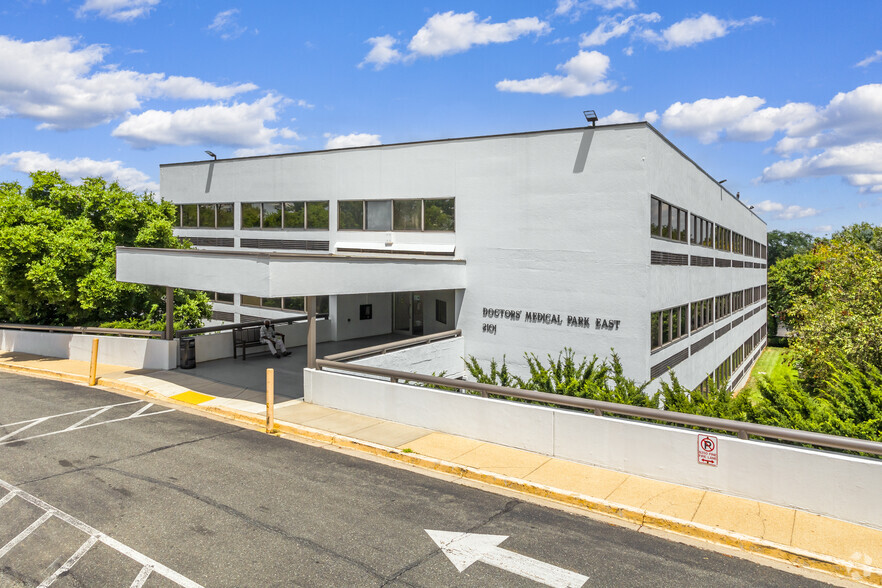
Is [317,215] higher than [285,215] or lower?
lower

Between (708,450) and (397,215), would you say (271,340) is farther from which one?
(708,450)

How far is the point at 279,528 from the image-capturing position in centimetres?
825

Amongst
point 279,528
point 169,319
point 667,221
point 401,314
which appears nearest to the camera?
point 279,528

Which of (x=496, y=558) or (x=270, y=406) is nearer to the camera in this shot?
(x=496, y=558)

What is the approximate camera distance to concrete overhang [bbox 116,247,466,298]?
570 inches

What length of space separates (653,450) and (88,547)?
336 inches

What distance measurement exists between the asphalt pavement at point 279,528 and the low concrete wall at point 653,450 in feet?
6.16

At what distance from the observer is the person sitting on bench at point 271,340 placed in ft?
72.8

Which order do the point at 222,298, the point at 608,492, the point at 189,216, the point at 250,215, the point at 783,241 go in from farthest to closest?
the point at 783,241, the point at 189,216, the point at 222,298, the point at 250,215, the point at 608,492

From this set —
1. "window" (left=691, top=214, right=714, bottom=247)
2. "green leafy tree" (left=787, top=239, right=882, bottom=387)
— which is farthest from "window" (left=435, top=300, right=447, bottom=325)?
"green leafy tree" (left=787, top=239, right=882, bottom=387)

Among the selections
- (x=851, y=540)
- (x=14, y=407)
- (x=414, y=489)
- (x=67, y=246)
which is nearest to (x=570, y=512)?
(x=414, y=489)

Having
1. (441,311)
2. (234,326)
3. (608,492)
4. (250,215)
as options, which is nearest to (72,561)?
(608,492)

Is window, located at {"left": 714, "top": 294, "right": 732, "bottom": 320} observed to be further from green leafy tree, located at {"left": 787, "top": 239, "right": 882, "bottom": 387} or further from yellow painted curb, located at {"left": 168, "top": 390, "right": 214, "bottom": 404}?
yellow painted curb, located at {"left": 168, "top": 390, "right": 214, "bottom": 404}

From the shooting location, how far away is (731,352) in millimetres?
32875
